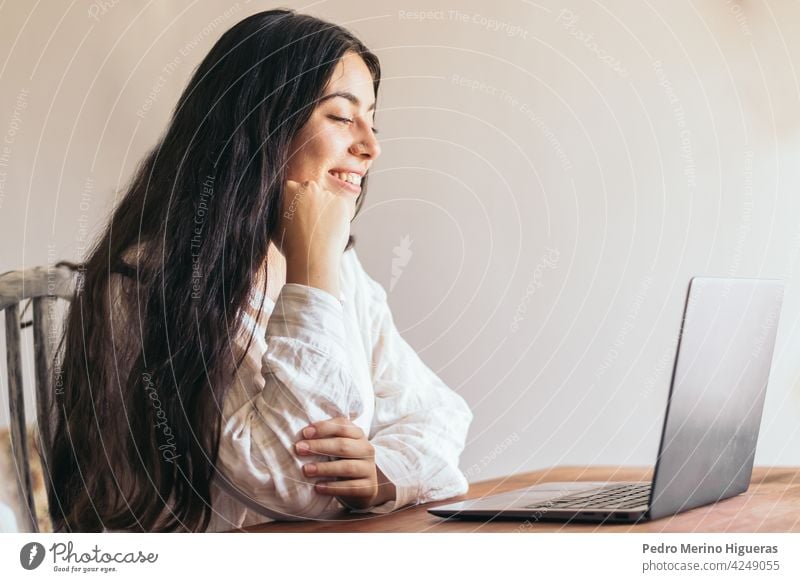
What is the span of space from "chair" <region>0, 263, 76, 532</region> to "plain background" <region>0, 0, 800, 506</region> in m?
0.03

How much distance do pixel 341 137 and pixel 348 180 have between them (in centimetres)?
5

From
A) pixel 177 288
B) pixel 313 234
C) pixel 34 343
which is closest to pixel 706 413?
pixel 313 234

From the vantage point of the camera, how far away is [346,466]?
2.91 ft

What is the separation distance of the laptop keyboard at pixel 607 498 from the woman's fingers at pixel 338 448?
17cm

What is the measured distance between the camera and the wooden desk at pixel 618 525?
0.76 metres

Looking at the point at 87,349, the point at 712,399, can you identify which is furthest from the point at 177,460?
the point at 712,399

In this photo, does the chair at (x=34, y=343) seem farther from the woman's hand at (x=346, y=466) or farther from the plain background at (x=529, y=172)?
the woman's hand at (x=346, y=466)

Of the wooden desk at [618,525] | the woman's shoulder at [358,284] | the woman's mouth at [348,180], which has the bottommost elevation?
the wooden desk at [618,525]

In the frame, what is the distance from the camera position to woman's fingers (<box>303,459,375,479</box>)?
88 centimetres

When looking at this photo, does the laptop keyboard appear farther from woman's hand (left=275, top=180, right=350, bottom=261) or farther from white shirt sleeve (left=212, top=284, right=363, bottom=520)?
woman's hand (left=275, top=180, right=350, bottom=261)

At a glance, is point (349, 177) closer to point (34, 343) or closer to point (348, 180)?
point (348, 180)

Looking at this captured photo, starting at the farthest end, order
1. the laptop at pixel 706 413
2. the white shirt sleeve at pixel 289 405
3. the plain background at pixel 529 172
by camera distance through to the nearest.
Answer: the plain background at pixel 529 172
the white shirt sleeve at pixel 289 405
the laptop at pixel 706 413

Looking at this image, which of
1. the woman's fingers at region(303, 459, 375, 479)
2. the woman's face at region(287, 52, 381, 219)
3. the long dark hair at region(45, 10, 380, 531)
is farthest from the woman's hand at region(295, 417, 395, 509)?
the woman's face at region(287, 52, 381, 219)

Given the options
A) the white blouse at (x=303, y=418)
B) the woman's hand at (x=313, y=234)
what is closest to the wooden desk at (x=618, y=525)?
the white blouse at (x=303, y=418)
